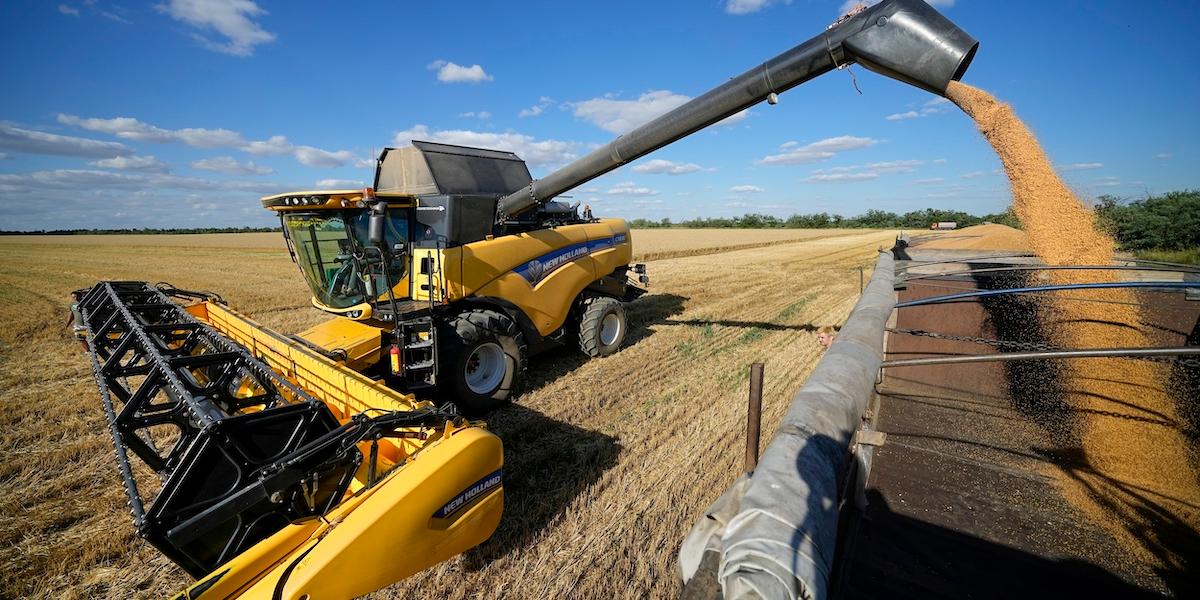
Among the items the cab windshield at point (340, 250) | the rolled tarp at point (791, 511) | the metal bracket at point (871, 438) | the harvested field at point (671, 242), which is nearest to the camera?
the rolled tarp at point (791, 511)

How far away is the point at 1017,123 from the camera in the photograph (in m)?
2.75

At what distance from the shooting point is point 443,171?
5.34m

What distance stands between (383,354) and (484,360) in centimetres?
92

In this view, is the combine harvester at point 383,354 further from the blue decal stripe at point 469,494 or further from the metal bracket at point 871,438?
the metal bracket at point 871,438

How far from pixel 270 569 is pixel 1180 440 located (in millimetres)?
4353

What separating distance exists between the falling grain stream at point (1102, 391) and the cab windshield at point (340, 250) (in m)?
4.46

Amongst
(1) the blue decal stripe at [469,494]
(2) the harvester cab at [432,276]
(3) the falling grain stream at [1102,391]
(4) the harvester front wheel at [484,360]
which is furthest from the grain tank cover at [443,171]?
(3) the falling grain stream at [1102,391]

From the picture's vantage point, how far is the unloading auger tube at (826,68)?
2.67m

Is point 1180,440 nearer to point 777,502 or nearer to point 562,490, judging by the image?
point 777,502

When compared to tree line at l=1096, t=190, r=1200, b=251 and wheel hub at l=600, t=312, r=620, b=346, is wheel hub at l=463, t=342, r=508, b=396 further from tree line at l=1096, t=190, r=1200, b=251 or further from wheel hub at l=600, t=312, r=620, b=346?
tree line at l=1096, t=190, r=1200, b=251

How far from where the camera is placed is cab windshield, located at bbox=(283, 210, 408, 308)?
170 inches

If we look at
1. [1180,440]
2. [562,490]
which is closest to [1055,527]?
[1180,440]

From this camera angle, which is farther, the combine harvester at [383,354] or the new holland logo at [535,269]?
the new holland logo at [535,269]

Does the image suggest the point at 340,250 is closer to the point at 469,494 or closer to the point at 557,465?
the point at 557,465
